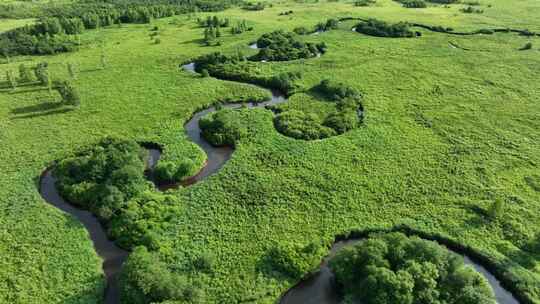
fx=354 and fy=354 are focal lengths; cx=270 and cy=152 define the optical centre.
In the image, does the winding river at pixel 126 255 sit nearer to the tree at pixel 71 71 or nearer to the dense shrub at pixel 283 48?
the tree at pixel 71 71

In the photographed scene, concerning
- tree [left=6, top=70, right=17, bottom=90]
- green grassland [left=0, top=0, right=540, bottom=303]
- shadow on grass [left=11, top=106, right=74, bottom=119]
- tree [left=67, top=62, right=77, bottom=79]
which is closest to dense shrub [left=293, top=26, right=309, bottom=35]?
green grassland [left=0, top=0, right=540, bottom=303]

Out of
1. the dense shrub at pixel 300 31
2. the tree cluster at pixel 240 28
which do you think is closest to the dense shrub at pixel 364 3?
the dense shrub at pixel 300 31

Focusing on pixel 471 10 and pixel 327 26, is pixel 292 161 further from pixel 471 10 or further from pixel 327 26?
pixel 471 10

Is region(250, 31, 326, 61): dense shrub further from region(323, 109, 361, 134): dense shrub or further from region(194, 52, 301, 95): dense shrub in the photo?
region(323, 109, 361, 134): dense shrub

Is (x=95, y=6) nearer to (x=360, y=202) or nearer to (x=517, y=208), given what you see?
(x=360, y=202)

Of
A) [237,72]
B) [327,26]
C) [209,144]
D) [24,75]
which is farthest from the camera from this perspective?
[327,26]

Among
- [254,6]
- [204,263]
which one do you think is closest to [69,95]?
[204,263]

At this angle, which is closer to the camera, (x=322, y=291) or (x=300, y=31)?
(x=322, y=291)
